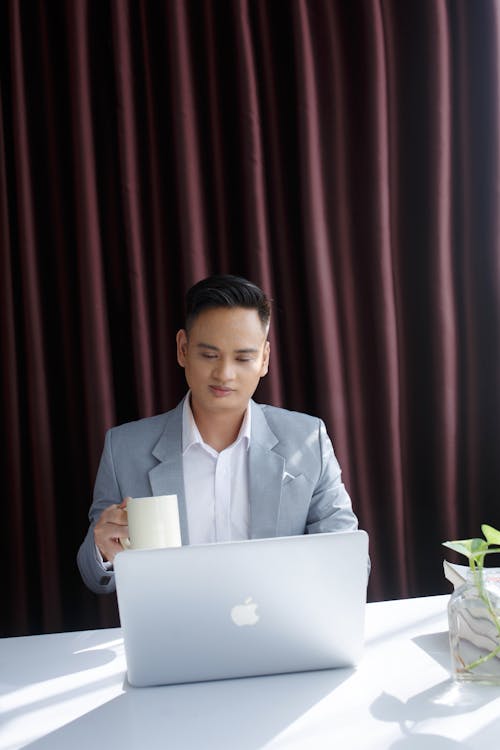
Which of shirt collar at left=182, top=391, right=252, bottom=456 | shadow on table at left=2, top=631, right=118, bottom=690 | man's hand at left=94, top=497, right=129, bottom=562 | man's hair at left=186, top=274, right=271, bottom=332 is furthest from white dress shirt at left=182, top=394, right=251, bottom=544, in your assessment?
shadow on table at left=2, top=631, right=118, bottom=690

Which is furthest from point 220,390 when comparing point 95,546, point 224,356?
point 95,546

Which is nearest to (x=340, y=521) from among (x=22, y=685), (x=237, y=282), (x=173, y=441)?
(x=173, y=441)

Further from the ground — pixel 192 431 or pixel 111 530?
pixel 192 431

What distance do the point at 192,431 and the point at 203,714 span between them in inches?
40.0

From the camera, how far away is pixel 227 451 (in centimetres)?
197

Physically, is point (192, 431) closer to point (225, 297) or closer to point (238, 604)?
point (225, 297)

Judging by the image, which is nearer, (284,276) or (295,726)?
(295,726)

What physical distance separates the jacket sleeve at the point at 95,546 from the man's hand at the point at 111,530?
0.17 m

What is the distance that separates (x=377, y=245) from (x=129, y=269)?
2.37 ft

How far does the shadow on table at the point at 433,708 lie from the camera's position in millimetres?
878

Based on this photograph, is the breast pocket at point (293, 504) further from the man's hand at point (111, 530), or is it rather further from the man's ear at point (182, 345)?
the man's hand at point (111, 530)

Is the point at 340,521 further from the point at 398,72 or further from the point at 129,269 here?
the point at 398,72

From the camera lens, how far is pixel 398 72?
7.79 feet

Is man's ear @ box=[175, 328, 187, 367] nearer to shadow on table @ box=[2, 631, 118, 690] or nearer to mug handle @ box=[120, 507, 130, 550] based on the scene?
mug handle @ box=[120, 507, 130, 550]
